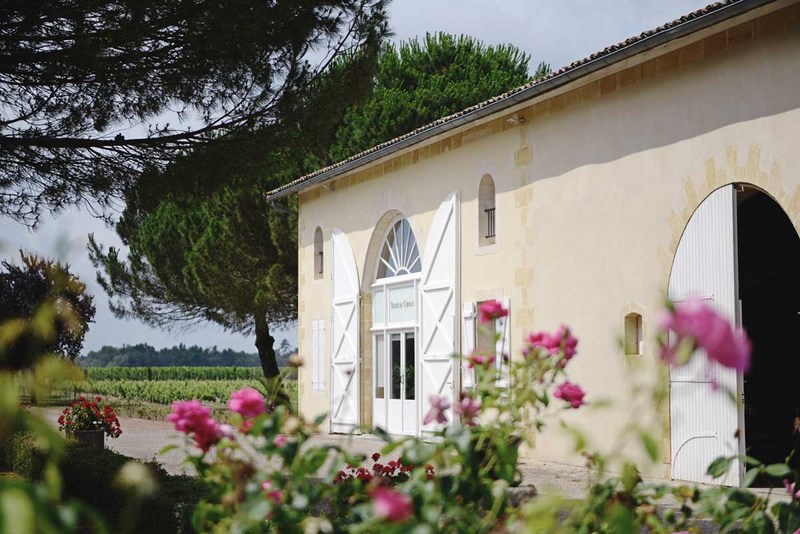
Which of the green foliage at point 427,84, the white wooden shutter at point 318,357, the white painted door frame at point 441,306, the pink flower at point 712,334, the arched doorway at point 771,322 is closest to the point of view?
the pink flower at point 712,334

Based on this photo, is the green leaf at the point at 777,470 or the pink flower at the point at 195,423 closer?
the pink flower at the point at 195,423

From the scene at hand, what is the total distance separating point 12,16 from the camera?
26.3ft

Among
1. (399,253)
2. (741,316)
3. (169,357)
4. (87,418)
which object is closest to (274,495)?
(741,316)

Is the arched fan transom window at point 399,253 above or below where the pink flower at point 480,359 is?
above

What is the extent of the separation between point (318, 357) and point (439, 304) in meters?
4.13

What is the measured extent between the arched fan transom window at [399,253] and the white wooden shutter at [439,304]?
705 mm

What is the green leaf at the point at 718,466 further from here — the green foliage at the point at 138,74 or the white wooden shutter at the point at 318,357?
the white wooden shutter at the point at 318,357

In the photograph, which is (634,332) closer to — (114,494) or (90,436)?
(114,494)

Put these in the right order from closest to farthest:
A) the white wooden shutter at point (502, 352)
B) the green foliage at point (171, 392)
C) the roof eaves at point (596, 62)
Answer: the white wooden shutter at point (502, 352) → the roof eaves at point (596, 62) → the green foliage at point (171, 392)

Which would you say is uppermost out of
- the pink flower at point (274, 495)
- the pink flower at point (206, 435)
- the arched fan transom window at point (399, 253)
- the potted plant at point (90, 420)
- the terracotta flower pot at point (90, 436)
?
the arched fan transom window at point (399, 253)

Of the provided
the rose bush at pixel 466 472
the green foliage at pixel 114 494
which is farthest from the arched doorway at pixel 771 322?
the rose bush at pixel 466 472

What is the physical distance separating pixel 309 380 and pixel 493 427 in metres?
16.3

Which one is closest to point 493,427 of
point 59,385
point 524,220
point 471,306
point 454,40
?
point 59,385

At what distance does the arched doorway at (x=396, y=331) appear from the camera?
15438 mm
